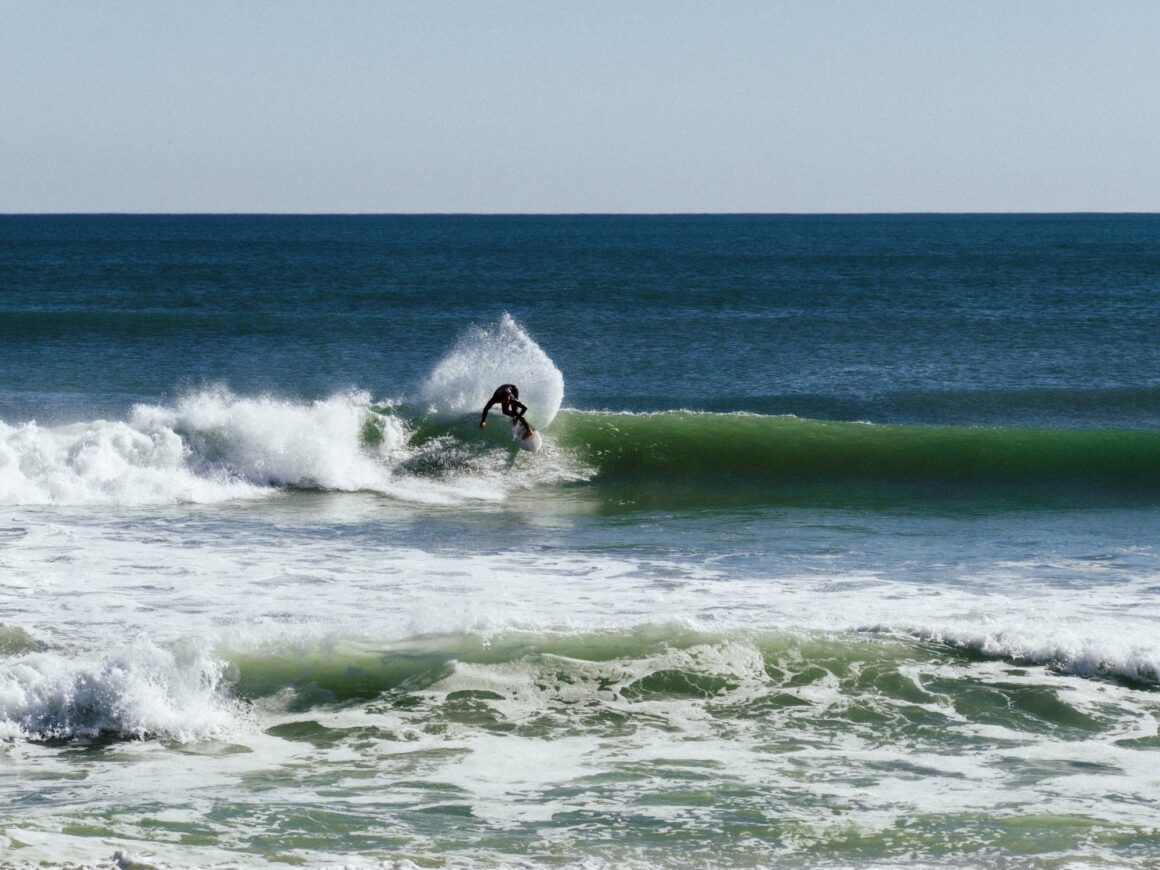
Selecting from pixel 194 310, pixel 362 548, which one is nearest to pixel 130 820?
pixel 362 548

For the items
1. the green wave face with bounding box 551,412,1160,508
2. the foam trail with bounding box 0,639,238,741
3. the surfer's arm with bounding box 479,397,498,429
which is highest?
the surfer's arm with bounding box 479,397,498,429

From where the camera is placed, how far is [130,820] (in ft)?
22.6

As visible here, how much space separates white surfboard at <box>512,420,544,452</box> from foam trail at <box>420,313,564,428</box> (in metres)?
0.45

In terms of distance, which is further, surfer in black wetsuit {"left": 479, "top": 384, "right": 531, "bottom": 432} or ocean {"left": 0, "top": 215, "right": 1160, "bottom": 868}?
surfer in black wetsuit {"left": 479, "top": 384, "right": 531, "bottom": 432}

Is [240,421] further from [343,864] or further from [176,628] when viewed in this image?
A: [343,864]

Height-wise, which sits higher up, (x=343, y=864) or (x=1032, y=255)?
(x=1032, y=255)

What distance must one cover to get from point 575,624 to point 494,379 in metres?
10.3

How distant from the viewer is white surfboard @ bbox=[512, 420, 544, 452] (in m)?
19.3

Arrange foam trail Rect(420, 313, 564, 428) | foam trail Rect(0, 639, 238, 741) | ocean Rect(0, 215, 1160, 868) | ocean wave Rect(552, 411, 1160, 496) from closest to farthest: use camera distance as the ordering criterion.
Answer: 1. ocean Rect(0, 215, 1160, 868)
2. foam trail Rect(0, 639, 238, 741)
3. ocean wave Rect(552, 411, 1160, 496)
4. foam trail Rect(420, 313, 564, 428)

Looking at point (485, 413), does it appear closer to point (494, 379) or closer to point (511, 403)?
point (511, 403)

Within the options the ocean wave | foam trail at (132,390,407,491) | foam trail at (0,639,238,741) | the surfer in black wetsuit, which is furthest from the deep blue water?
foam trail at (0,639,238,741)

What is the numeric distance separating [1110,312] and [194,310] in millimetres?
32025

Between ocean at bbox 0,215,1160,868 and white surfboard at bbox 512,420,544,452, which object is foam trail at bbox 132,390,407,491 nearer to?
ocean at bbox 0,215,1160,868

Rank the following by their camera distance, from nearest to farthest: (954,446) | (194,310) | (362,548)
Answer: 1. (362,548)
2. (954,446)
3. (194,310)
